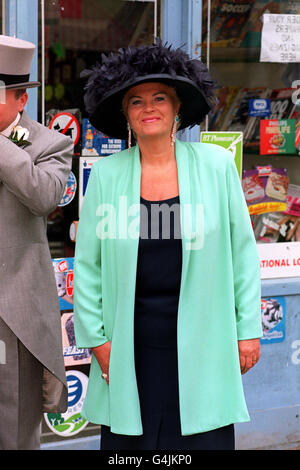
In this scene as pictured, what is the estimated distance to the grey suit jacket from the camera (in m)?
2.65

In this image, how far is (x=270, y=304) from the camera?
165 inches

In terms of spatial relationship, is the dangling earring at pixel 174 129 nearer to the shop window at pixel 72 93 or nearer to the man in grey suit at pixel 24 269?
the man in grey suit at pixel 24 269

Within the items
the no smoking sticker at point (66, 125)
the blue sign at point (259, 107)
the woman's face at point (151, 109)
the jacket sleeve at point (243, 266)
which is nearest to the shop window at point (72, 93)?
the no smoking sticker at point (66, 125)

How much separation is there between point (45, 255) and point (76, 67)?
1.30 m

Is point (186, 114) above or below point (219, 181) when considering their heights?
above

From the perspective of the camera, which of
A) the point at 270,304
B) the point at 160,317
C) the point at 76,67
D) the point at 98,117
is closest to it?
the point at 160,317

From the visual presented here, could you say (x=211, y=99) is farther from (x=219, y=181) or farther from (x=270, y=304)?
(x=270, y=304)

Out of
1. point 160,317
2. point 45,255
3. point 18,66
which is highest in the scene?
point 18,66

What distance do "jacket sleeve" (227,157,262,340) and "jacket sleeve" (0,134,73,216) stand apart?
649mm

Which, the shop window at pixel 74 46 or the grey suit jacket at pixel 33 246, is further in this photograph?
the shop window at pixel 74 46

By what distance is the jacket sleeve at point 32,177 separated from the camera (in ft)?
8.60

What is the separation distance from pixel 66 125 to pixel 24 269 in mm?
1219

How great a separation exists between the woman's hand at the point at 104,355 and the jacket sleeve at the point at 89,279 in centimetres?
2
